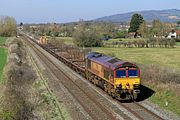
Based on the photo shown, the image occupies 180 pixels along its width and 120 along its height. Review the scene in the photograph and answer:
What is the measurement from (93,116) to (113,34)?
15026 cm

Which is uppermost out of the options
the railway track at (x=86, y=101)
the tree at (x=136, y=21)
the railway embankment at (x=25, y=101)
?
the tree at (x=136, y=21)

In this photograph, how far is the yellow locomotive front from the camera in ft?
80.1

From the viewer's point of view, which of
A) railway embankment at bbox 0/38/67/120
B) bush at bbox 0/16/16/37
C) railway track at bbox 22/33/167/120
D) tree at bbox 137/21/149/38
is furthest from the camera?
bush at bbox 0/16/16/37

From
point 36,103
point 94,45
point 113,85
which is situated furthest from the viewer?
point 94,45

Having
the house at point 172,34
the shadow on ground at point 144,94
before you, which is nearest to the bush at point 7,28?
the house at point 172,34

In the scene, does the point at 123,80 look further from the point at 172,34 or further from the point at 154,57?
the point at 172,34

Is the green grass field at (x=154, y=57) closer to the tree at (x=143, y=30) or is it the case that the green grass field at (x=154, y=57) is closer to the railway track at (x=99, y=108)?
the railway track at (x=99, y=108)

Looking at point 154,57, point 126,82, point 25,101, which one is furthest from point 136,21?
point 25,101

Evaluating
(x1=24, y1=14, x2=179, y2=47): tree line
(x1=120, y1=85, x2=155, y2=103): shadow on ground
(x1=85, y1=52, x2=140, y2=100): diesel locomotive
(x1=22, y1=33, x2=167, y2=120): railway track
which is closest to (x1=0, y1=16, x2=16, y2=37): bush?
(x1=24, y1=14, x2=179, y2=47): tree line

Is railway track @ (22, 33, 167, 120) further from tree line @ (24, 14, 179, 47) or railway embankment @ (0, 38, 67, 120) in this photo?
tree line @ (24, 14, 179, 47)

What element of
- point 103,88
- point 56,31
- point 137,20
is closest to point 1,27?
point 56,31

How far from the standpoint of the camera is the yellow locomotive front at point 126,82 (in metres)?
24.4

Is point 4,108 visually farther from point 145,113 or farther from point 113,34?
point 113,34

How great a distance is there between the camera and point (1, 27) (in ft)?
536
